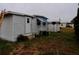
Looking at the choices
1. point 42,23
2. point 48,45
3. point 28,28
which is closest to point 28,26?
point 28,28

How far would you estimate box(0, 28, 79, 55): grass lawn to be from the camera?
3.57m

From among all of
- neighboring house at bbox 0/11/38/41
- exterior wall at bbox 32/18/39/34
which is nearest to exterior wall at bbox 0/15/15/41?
neighboring house at bbox 0/11/38/41

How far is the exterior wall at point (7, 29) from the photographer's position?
3.62m

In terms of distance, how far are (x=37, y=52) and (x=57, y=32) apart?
51 cm

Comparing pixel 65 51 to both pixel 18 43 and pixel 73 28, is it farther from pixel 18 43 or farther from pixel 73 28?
pixel 18 43

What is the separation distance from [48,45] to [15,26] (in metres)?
0.70

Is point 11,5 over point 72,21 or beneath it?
over

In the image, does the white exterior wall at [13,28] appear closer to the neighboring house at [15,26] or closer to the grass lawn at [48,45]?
the neighboring house at [15,26]

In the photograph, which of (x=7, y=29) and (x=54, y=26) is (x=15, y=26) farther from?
(x=54, y=26)

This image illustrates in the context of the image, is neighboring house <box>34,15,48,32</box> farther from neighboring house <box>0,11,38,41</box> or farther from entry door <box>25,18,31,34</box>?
entry door <box>25,18,31,34</box>

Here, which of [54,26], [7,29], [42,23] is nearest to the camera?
[54,26]

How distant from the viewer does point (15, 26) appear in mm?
3676
